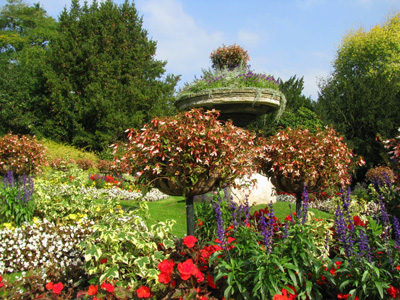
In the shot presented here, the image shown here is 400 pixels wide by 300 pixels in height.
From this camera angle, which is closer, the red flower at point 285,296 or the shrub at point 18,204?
the red flower at point 285,296

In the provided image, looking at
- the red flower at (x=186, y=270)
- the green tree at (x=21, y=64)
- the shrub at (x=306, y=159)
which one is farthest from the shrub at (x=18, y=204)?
the green tree at (x=21, y=64)

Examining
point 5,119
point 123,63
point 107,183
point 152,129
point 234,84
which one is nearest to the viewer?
point 152,129

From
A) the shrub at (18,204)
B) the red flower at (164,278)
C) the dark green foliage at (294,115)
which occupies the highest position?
the dark green foliage at (294,115)

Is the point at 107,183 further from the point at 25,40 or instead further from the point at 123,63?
the point at 25,40

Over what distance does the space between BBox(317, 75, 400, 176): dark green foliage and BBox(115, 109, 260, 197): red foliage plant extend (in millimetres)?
12521

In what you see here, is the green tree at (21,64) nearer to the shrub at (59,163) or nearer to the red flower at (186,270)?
the shrub at (59,163)

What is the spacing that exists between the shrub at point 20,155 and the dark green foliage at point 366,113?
1214 centimetres

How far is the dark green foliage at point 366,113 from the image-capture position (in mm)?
15078

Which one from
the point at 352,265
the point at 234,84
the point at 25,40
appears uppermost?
the point at 25,40

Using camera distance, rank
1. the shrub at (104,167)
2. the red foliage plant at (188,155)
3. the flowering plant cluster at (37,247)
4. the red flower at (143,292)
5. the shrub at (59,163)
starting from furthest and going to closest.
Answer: the shrub at (104,167) → the shrub at (59,163) → the flowering plant cluster at (37,247) → the red foliage plant at (188,155) → the red flower at (143,292)

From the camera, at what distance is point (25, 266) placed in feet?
12.7

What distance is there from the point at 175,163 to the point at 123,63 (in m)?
17.6

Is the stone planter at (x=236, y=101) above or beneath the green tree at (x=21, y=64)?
beneath

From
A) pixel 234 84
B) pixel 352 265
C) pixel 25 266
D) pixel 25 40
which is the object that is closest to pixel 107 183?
pixel 234 84
